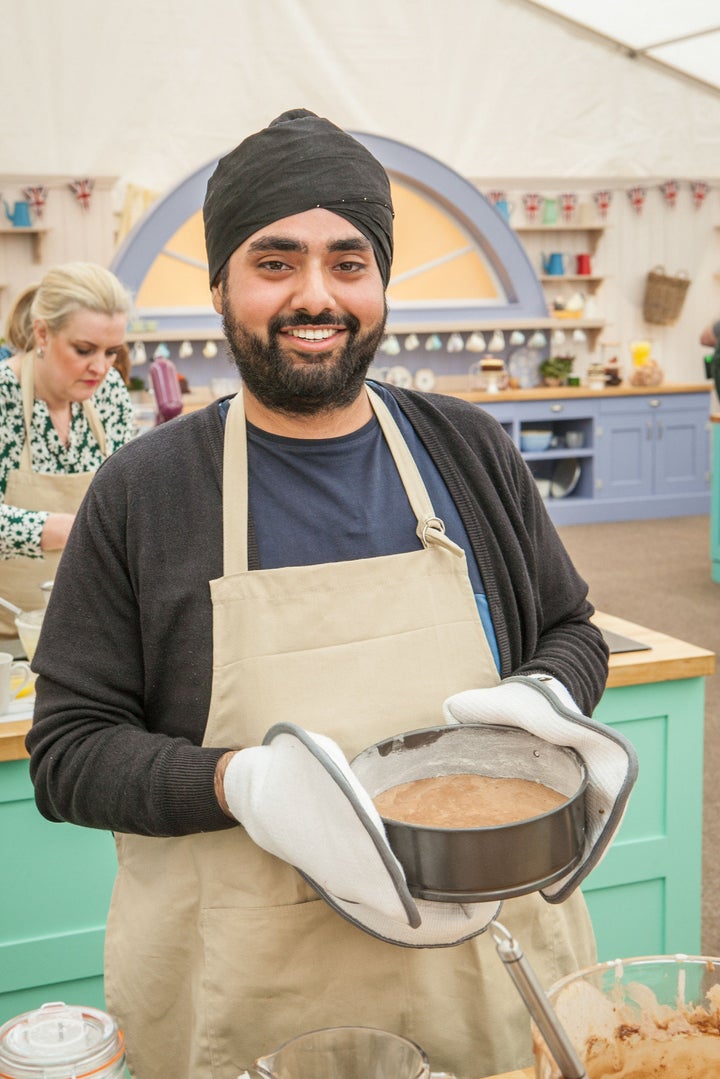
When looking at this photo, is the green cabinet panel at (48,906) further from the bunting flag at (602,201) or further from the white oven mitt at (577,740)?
the bunting flag at (602,201)

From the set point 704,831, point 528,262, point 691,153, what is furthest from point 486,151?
point 704,831

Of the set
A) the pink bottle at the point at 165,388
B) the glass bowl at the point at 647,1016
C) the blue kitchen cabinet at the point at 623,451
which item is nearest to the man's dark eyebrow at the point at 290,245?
the glass bowl at the point at 647,1016

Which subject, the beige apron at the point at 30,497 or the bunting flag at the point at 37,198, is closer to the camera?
the beige apron at the point at 30,497

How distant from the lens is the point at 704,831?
336 centimetres

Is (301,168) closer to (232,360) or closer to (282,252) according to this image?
(282,252)

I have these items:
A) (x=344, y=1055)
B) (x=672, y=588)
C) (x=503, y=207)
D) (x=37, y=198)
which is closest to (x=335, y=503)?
(x=344, y=1055)

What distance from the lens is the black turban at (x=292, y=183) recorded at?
1.20 m

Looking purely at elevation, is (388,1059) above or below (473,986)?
above

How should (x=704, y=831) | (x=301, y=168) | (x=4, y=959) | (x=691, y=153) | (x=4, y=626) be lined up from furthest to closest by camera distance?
1. (x=691, y=153)
2. (x=704, y=831)
3. (x=4, y=626)
4. (x=4, y=959)
5. (x=301, y=168)

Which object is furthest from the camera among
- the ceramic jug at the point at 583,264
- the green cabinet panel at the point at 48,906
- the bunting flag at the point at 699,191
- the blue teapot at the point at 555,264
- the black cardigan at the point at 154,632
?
the bunting flag at the point at 699,191

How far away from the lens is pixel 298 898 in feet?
3.90

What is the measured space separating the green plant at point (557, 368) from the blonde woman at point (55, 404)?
237 inches

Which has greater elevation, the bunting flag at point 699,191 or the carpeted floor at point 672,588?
the bunting flag at point 699,191

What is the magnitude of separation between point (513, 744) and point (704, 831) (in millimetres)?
2502
